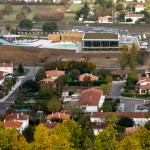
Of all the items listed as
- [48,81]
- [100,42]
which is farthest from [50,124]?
[100,42]

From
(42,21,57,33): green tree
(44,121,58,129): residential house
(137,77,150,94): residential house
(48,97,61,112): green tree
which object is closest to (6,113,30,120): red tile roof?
(44,121,58,129): residential house

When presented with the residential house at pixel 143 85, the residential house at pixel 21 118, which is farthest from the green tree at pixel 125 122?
the residential house at pixel 143 85

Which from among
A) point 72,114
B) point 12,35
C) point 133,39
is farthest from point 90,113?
point 12,35

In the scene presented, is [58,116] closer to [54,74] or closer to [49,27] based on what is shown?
[54,74]

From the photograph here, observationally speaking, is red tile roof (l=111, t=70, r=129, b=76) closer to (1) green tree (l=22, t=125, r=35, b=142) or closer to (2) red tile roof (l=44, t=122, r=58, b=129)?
(2) red tile roof (l=44, t=122, r=58, b=129)

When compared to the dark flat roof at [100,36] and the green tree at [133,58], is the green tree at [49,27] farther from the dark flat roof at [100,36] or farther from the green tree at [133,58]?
the green tree at [133,58]

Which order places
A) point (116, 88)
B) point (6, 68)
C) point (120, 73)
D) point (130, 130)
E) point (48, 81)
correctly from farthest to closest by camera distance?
point (6, 68), point (120, 73), point (48, 81), point (116, 88), point (130, 130)

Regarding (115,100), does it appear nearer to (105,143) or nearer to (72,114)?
(72,114)
